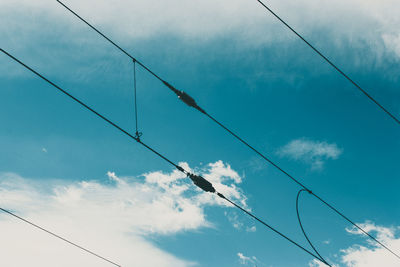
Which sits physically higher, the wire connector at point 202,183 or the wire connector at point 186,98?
the wire connector at point 186,98

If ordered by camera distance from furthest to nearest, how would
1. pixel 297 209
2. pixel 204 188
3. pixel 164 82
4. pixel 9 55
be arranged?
pixel 297 209 → pixel 204 188 → pixel 164 82 → pixel 9 55

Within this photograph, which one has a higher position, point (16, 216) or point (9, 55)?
point (9, 55)

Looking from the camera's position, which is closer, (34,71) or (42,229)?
(34,71)

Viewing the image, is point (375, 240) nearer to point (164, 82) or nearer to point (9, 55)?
point (164, 82)

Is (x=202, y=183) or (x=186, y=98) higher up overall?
(x=186, y=98)

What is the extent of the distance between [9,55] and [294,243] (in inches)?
417

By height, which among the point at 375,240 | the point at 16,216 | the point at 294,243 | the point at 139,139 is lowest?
the point at 16,216

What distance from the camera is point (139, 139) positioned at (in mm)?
9484

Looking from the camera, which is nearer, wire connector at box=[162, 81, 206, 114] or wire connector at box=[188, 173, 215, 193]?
wire connector at box=[162, 81, 206, 114]

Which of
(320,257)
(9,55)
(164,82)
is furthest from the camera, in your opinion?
(320,257)

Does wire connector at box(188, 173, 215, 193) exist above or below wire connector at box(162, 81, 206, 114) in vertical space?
below

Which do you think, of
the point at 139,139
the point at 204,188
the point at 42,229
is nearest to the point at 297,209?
the point at 204,188

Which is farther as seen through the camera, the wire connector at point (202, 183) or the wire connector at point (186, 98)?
the wire connector at point (202, 183)

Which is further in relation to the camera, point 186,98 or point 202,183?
point 202,183
